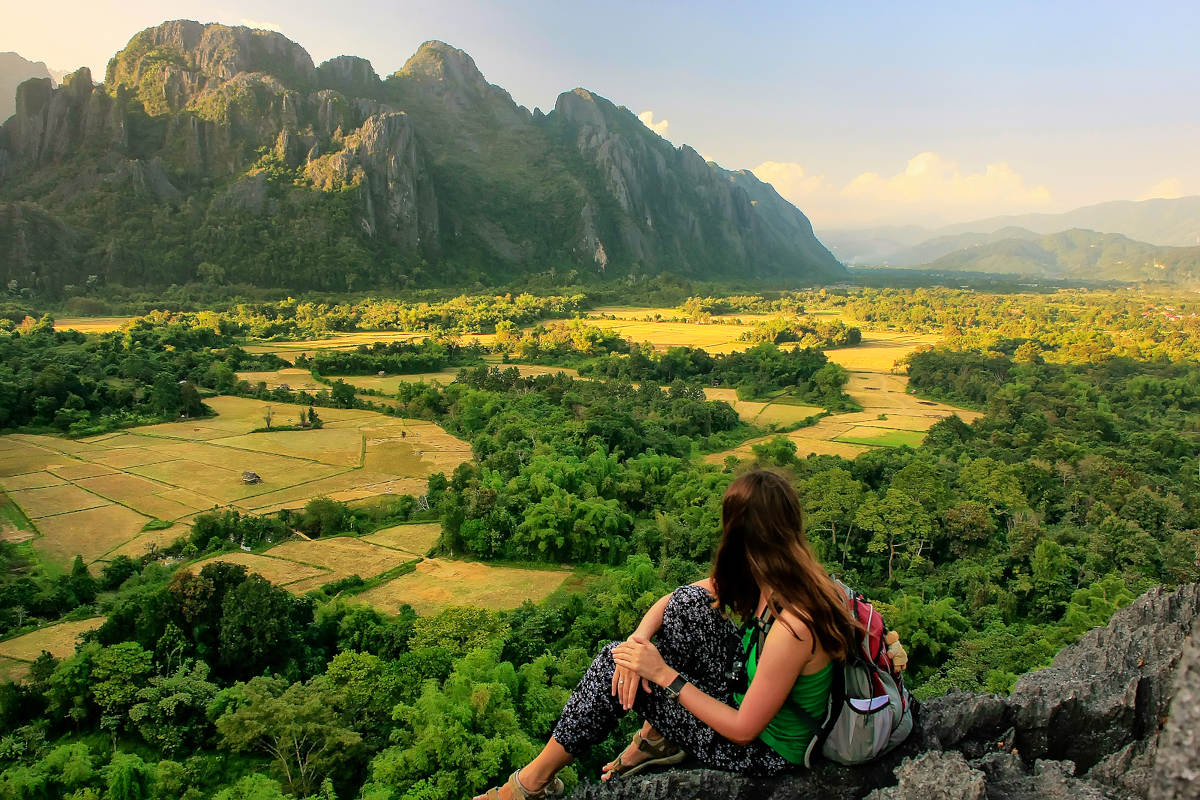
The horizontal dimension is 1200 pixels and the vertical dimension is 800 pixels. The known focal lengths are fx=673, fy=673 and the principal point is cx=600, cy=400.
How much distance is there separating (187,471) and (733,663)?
1084 inches

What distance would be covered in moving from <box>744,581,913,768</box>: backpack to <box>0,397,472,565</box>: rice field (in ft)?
69.0

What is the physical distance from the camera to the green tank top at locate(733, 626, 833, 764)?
137 inches

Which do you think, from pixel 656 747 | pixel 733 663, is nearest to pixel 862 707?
pixel 733 663

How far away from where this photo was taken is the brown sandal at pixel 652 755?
425cm

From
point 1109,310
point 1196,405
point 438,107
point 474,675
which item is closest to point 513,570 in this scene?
point 474,675

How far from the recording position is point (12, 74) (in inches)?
4675

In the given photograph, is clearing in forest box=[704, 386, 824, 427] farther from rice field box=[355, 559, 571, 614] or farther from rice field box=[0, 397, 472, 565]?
rice field box=[355, 559, 571, 614]

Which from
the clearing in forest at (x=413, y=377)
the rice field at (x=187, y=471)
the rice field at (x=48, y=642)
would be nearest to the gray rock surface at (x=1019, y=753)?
the rice field at (x=48, y=642)

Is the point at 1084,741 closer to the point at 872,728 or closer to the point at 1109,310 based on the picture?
the point at 872,728

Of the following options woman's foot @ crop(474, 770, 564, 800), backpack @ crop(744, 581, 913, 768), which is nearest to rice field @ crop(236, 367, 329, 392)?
woman's foot @ crop(474, 770, 564, 800)

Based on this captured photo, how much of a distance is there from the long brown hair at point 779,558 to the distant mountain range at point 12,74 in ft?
501

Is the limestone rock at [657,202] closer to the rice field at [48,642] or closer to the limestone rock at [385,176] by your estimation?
the limestone rock at [385,176]

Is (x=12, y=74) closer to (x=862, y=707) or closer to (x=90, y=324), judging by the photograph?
(x=90, y=324)

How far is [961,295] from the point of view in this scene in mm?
102500
